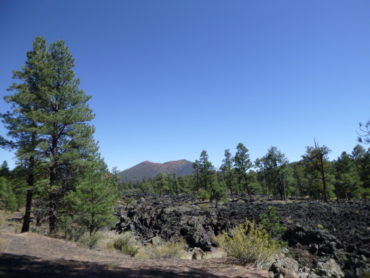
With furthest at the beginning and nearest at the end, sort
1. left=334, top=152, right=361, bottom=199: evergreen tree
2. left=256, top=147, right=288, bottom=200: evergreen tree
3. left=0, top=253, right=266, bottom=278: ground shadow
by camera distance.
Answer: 1. left=256, top=147, right=288, bottom=200: evergreen tree
2. left=334, top=152, right=361, bottom=199: evergreen tree
3. left=0, top=253, right=266, bottom=278: ground shadow

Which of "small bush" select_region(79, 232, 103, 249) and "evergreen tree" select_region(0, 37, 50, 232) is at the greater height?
"evergreen tree" select_region(0, 37, 50, 232)

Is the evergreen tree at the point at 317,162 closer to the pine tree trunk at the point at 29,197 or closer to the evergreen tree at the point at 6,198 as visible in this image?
the pine tree trunk at the point at 29,197

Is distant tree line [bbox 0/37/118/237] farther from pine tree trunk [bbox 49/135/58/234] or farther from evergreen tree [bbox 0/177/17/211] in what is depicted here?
evergreen tree [bbox 0/177/17/211]

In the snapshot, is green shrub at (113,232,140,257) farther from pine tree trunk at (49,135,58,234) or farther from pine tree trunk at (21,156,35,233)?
pine tree trunk at (21,156,35,233)

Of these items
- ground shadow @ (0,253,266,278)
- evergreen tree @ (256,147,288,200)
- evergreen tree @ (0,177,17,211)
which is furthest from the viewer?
evergreen tree @ (256,147,288,200)

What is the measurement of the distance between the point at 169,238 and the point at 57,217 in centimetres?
779

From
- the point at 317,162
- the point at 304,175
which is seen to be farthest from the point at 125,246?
the point at 304,175

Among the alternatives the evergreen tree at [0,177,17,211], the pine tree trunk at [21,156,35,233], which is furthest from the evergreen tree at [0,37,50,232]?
the evergreen tree at [0,177,17,211]

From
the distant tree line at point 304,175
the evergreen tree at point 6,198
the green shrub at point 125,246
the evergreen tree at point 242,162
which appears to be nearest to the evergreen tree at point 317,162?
the distant tree line at point 304,175

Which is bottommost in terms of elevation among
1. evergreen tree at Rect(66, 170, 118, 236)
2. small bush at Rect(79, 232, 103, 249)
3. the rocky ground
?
the rocky ground

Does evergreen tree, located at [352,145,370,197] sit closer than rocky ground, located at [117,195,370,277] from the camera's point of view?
No

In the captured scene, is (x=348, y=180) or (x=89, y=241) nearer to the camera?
(x=89, y=241)

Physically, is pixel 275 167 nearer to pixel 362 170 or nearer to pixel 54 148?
pixel 362 170

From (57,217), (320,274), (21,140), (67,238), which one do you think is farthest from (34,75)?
(320,274)
